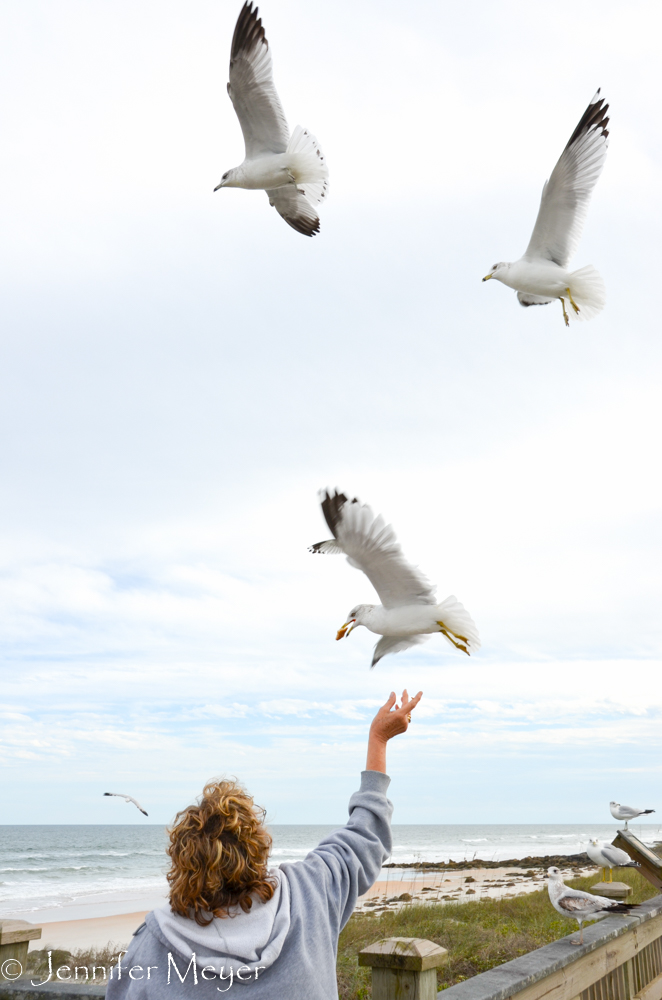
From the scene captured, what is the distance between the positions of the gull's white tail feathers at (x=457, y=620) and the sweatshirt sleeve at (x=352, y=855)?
181 cm

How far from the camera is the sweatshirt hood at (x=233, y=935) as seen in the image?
136 cm

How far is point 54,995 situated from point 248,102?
636 centimetres

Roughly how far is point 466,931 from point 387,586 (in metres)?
6.01

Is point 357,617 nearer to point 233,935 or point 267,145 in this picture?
point 233,935

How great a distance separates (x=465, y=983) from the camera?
2332 mm

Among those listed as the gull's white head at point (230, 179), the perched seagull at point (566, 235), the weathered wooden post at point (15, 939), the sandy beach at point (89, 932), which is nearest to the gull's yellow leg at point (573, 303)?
the perched seagull at point (566, 235)

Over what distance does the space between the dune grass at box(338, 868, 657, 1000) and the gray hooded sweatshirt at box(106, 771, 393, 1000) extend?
376 centimetres

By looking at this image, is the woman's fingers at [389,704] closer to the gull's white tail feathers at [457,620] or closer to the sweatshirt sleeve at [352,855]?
the sweatshirt sleeve at [352,855]

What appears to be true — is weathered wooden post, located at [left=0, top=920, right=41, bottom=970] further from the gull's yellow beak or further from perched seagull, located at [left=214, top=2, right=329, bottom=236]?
perched seagull, located at [left=214, top=2, right=329, bottom=236]

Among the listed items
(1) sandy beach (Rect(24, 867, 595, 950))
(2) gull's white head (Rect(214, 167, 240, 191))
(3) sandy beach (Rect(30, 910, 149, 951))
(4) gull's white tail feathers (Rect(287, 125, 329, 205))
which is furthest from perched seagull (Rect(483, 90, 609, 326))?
(3) sandy beach (Rect(30, 910, 149, 951))

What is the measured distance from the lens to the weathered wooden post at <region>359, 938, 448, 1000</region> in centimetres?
194

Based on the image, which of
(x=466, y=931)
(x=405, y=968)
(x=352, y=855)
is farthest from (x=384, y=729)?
(x=466, y=931)

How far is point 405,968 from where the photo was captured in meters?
1.96

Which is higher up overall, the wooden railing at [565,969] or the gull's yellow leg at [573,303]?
the gull's yellow leg at [573,303]
